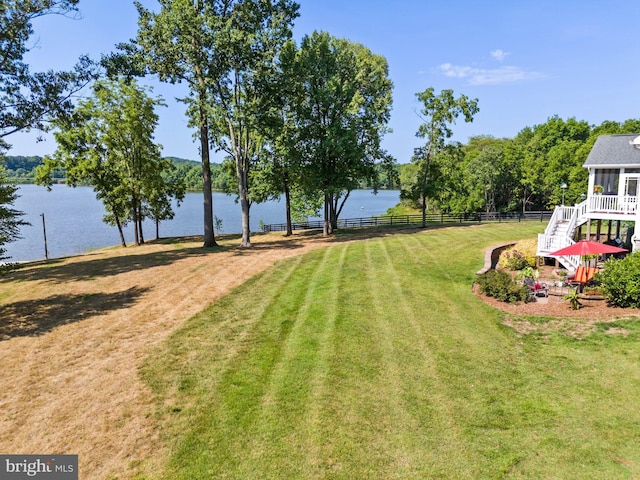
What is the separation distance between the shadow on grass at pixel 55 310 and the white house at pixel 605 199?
17.0 m

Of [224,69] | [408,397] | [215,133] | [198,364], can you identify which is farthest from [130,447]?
[215,133]

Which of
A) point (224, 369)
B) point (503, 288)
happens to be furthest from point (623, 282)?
point (224, 369)

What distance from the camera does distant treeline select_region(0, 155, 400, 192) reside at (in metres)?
34.3

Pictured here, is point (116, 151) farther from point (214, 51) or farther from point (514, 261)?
point (514, 261)

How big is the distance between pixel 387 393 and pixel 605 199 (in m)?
15.9

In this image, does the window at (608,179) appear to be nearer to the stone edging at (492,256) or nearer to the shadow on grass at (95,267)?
the stone edging at (492,256)

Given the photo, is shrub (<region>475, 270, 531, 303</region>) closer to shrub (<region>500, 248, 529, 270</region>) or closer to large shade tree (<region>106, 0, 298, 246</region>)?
shrub (<region>500, 248, 529, 270</region>)

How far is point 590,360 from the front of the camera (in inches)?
365

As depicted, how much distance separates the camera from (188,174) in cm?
13725

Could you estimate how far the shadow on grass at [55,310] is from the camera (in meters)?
10.5

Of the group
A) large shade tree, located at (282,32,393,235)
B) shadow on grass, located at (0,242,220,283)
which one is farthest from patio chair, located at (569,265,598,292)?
shadow on grass, located at (0,242,220,283)

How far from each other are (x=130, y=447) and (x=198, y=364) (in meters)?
2.60

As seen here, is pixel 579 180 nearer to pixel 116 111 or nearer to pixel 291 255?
pixel 291 255

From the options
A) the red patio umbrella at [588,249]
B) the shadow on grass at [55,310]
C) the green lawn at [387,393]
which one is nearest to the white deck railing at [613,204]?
the red patio umbrella at [588,249]
